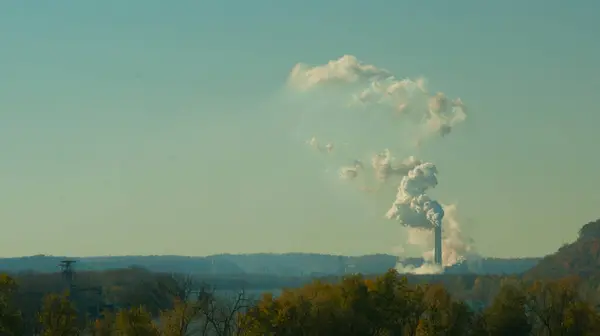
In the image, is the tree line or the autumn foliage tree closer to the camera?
the autumn foliage tree

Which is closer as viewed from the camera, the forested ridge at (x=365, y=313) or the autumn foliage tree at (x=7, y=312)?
the autumn foliage tree at (x=7, y=312)

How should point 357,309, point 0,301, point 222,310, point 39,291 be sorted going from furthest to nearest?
1. point 39,291
2. point 222,310
3. point 357,309
4. point 0,301

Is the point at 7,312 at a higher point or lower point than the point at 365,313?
lower

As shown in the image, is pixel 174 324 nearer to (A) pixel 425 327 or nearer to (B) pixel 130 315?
(B) pixel 130 315

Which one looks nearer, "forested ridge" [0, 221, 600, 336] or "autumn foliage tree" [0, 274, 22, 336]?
"autumn foliage tree" [0, 274, 22, 336]

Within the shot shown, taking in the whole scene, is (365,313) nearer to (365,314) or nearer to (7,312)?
(365,314)

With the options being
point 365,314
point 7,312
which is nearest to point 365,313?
point 365,314

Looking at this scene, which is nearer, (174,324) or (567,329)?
(174,324)

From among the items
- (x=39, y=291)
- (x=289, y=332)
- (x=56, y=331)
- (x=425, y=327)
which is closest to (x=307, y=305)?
(x=289, y=332)
